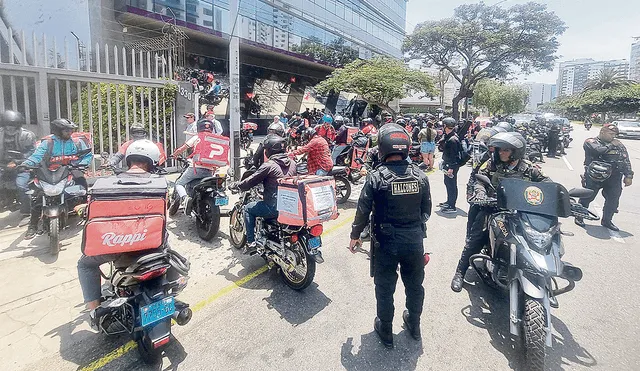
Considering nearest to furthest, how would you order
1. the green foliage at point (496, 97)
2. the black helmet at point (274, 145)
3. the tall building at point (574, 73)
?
the black helmet at point (274, 145) < the green foliage at point (496, 97) < the tall building at point (574, 73)

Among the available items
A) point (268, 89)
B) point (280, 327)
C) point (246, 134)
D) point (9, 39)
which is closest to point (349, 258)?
point (280, 327)

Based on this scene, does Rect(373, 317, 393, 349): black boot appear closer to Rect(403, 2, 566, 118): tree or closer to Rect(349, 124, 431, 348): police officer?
Rect(349, 124, 431, 348): police officer

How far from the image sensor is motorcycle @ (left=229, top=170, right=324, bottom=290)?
354cm

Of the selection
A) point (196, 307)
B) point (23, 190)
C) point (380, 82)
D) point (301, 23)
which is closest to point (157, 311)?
point (196, 307)

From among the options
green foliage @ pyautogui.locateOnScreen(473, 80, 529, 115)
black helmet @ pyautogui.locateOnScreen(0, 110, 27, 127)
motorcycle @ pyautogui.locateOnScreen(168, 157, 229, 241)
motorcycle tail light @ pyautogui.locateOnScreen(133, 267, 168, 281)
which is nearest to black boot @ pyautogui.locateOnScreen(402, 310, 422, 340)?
motorcycle tail light @ pyautogui.locateOnScreen(133, 267, 168, 281)

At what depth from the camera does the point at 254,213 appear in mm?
3996

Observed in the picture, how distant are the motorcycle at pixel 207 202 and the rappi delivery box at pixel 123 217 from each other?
2183 millimetres

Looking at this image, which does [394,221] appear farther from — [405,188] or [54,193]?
Answer: [54,193]

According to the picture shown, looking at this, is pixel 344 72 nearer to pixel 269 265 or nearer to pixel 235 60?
pixel 235 60

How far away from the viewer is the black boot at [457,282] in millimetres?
3744

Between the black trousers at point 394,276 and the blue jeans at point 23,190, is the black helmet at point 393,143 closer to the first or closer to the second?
the black trousers at point 394,276

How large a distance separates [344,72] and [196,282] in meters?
18.5

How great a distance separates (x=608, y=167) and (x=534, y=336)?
4941 millimetres

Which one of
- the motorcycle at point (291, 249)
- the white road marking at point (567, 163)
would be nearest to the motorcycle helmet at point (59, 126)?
the motorcycle at point (291, 249)
